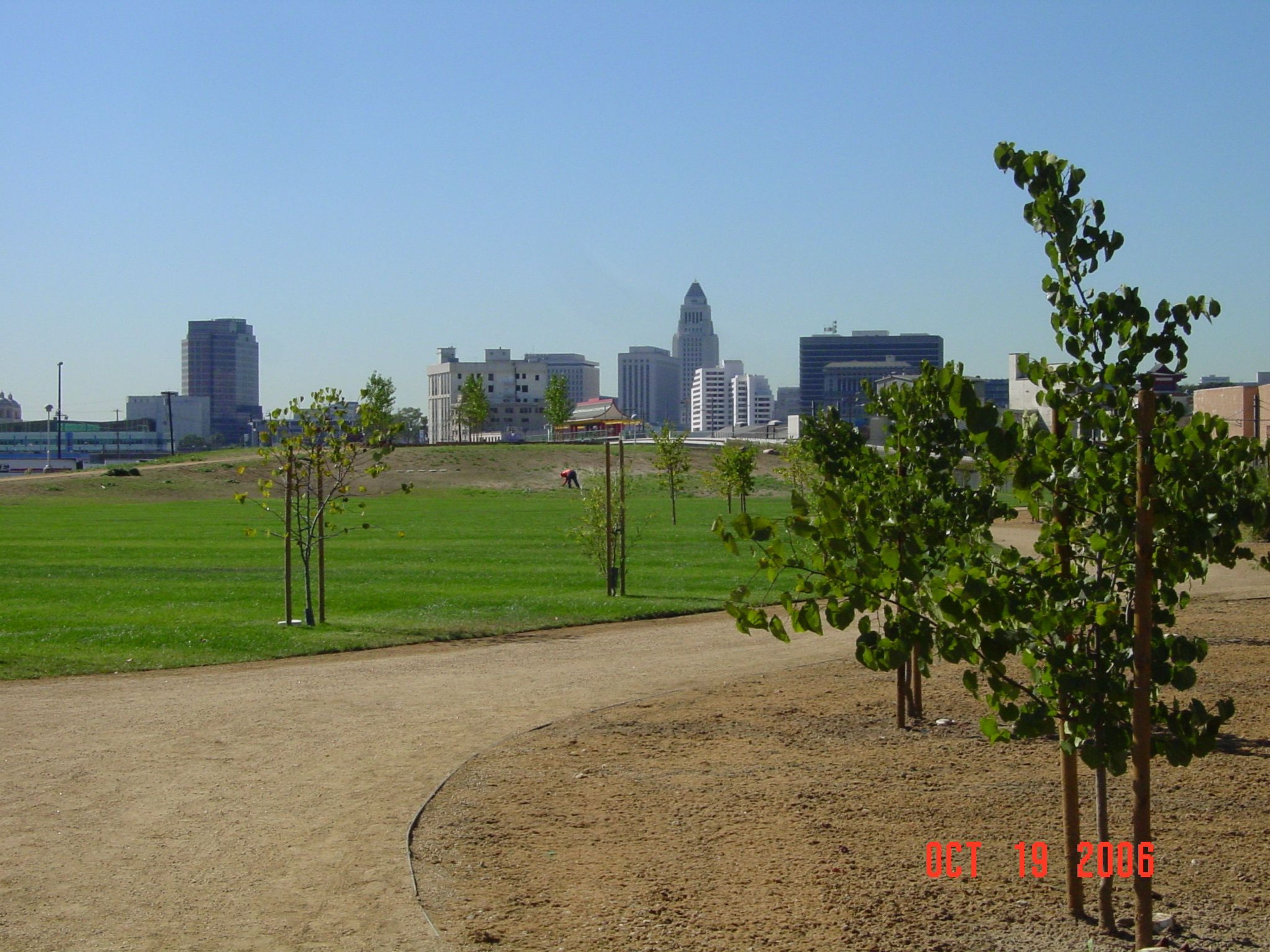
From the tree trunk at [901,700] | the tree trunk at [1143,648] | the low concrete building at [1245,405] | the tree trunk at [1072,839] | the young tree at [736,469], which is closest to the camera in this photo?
the tree trunk at [1143,648]

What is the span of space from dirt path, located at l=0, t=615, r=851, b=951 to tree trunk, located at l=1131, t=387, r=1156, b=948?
11.0 ft

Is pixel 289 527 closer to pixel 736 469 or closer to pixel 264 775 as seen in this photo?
pixel 264 775

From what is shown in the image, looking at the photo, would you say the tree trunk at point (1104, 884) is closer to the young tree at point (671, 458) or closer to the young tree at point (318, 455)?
the young tree at point (318, 455)

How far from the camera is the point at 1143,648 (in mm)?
5336

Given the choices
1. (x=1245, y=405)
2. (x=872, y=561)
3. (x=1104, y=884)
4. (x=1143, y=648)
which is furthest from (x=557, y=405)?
(x=872, y=561)

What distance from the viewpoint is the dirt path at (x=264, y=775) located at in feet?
21.7

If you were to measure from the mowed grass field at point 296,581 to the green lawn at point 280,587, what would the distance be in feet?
0.21

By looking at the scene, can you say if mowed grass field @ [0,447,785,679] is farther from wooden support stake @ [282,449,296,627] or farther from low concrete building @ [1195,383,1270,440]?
low concrete building @ [1195,383,1270,440]

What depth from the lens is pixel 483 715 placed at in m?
11.9

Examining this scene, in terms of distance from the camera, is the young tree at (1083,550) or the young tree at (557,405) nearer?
the young tree at (1083,550)

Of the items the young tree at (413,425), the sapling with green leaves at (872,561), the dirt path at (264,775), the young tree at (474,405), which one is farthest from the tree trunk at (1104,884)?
the young tree at (413,425)

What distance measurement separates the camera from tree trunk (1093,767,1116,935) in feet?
20.3

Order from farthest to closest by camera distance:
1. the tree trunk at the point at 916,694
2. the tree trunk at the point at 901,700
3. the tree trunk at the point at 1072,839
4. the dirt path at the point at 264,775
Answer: the tree trunk at the point at 916,694 < the tree trunk at the point at 901,700 < the dirt path at the point at 264,775 < the tree trunk at the point at 1072,839

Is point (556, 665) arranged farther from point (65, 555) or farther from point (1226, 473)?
point (65, 555)
